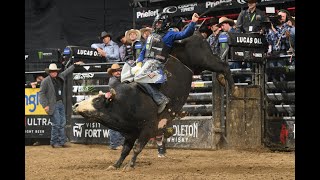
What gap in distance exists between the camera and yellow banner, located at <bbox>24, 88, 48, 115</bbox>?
14291 mm

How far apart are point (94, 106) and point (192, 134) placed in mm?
4040

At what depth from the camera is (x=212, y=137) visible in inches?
450

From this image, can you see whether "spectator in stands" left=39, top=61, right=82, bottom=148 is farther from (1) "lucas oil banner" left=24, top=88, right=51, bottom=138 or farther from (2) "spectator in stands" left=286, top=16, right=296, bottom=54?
(2) "spectator in stands" left=286, top=16, right=296, bottom=54

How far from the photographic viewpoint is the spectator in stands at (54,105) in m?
13.2

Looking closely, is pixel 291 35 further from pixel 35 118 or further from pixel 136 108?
pixel 35 118

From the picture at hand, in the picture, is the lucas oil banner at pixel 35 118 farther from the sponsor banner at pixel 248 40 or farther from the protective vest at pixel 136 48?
the sponsor banner at pixel 248 40

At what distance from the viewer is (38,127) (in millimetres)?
14188

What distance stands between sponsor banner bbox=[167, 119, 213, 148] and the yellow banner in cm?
375

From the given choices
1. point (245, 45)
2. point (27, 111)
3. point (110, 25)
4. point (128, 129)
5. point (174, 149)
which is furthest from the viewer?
point (110, 25)

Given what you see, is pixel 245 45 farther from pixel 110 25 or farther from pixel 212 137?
pixel 110 25

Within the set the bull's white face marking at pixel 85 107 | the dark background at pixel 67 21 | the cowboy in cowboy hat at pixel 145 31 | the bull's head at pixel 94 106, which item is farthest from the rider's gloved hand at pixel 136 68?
the dark background at pixel 67 21

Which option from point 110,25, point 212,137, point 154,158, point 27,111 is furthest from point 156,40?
point 110,25

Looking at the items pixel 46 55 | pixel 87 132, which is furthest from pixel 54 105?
pixel 46 55
